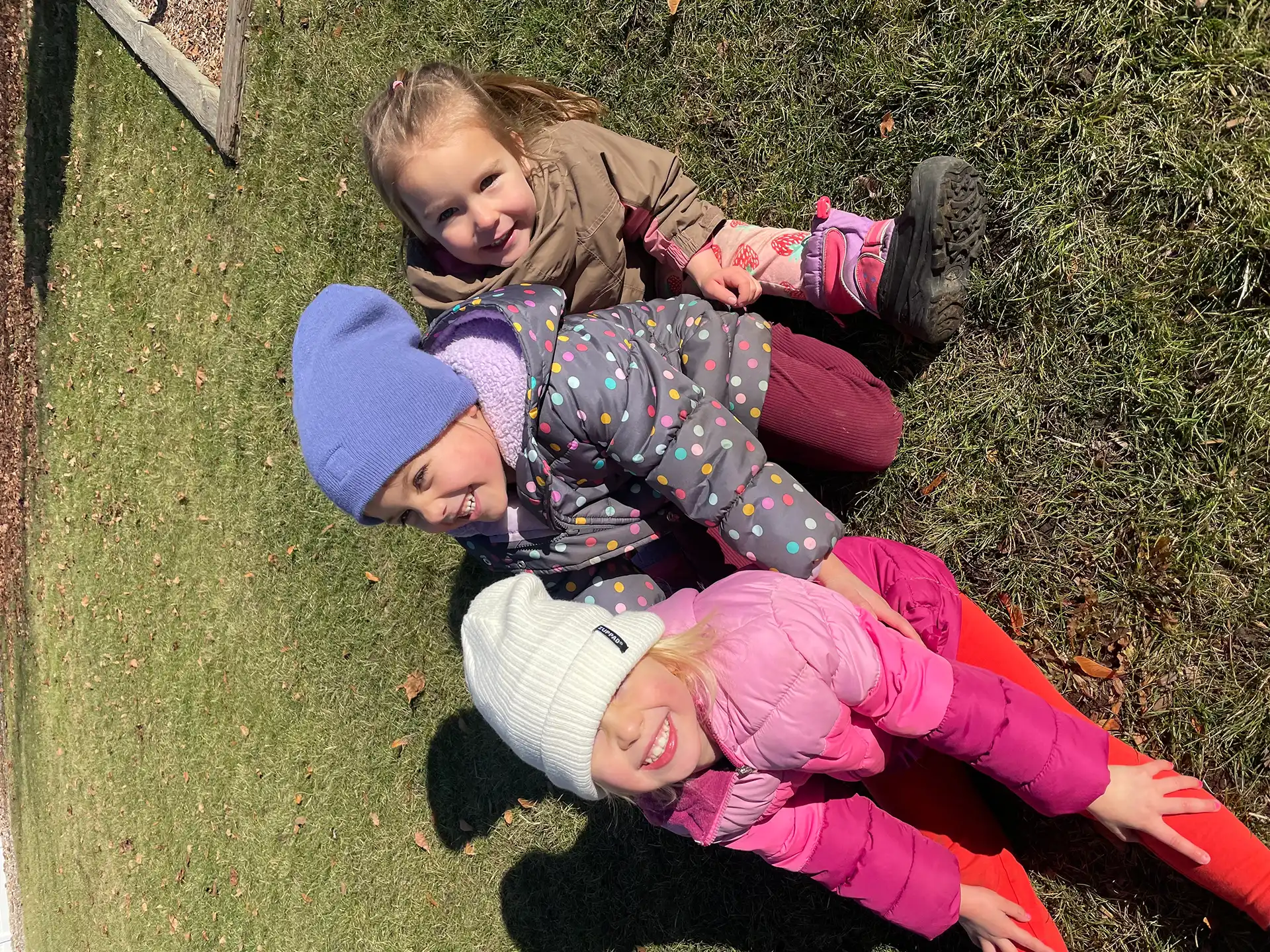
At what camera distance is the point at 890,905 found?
2594 millimetres

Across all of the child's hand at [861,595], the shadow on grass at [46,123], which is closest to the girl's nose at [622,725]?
the child's hand at [861,595]

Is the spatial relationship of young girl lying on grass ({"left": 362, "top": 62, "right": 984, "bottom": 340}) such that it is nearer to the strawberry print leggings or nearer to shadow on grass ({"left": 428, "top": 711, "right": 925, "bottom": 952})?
the strawberry print leggings

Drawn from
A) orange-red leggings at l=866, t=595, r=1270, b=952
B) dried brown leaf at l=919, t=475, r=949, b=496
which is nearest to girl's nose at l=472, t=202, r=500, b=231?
dried brown leaf at l=919, t=475, r=949, b=496

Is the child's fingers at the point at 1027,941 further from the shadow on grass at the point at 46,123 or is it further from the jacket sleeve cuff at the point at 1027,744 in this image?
the shadow on grass at the point at 46,123

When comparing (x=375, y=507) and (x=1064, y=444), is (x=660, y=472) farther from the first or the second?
(x=1064, y=444)

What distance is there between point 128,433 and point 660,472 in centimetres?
609

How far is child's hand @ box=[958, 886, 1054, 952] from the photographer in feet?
8.79

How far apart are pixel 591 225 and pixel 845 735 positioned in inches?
77.6

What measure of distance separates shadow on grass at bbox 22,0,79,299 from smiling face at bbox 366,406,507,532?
25.6 feet

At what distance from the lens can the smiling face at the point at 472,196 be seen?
9.12 ft

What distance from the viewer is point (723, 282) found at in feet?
10.8

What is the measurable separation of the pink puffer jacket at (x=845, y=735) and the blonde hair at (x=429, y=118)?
1709mm

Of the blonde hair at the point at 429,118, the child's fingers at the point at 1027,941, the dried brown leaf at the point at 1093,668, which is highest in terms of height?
the blonde hair at the point at 429,118

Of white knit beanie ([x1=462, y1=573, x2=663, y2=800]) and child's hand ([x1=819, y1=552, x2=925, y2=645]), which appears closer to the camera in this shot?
white knit beanie ([x1=462, y1=573, x2=663, y2=800])
